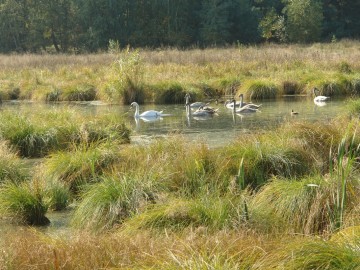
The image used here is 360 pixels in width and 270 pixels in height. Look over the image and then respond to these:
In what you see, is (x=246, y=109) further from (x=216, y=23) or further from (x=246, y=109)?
(x=216, y=23)

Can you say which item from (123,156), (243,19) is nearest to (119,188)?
(123,156)

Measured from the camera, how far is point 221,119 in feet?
50.3

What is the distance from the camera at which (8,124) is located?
35.3 ft

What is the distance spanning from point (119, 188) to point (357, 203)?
2.43 m

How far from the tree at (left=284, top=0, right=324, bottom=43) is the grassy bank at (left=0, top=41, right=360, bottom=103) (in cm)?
1791

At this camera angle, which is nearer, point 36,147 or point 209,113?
point 36,147

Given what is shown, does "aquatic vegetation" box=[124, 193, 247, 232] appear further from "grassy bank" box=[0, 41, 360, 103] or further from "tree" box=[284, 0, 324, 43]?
"tree" box=[284, 0, 324, 43]

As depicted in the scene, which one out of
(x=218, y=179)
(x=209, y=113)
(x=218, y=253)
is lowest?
(x=209, y=113)

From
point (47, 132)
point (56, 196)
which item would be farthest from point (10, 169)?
Answer: point (47, 132)

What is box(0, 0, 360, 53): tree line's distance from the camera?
155ft

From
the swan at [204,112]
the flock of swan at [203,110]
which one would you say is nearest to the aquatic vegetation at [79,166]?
the flock of swan at [203,110]

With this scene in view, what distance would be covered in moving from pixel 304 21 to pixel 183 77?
25478 mm

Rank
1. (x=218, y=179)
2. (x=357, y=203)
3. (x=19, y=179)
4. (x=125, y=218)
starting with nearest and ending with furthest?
(x=357, y=203)
(x=125, y=218)
(x=218, y=179)
(x=19, y=179)

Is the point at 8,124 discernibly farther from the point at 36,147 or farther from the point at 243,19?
the point at 243,19
